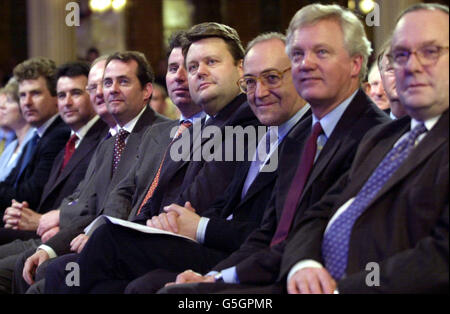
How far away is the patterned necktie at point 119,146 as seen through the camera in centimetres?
479

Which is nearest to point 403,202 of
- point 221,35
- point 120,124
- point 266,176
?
point 266,176

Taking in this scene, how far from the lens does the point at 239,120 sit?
3662mm

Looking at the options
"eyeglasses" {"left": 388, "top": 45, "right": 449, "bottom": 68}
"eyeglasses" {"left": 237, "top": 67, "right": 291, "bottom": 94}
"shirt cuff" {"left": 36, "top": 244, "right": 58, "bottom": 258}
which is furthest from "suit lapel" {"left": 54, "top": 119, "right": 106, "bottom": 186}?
"eyeglasses" {"left": 388, "top": 45, "right": 449, "bottom": 68}

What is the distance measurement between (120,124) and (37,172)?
1082 mm

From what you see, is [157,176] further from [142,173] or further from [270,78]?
[270,78]

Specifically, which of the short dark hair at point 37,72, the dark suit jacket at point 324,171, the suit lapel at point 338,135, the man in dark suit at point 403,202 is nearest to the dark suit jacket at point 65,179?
the short dark hair at point 37,72

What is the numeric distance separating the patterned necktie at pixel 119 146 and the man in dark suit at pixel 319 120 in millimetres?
1903

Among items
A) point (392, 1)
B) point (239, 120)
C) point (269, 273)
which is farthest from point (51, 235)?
point (392, 1)

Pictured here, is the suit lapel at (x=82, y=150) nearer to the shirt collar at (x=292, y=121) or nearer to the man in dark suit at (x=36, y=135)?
the man in dark suit at (x=36, y=135)

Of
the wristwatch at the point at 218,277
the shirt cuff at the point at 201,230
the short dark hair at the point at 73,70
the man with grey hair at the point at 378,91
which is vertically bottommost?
the wristwatch at the point at 218,277

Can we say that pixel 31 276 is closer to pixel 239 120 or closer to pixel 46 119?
pixel 239 120

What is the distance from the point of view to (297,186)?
2.88 m

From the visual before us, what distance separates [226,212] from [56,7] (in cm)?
837

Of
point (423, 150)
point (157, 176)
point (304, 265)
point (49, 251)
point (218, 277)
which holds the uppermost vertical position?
point (423, 150)
